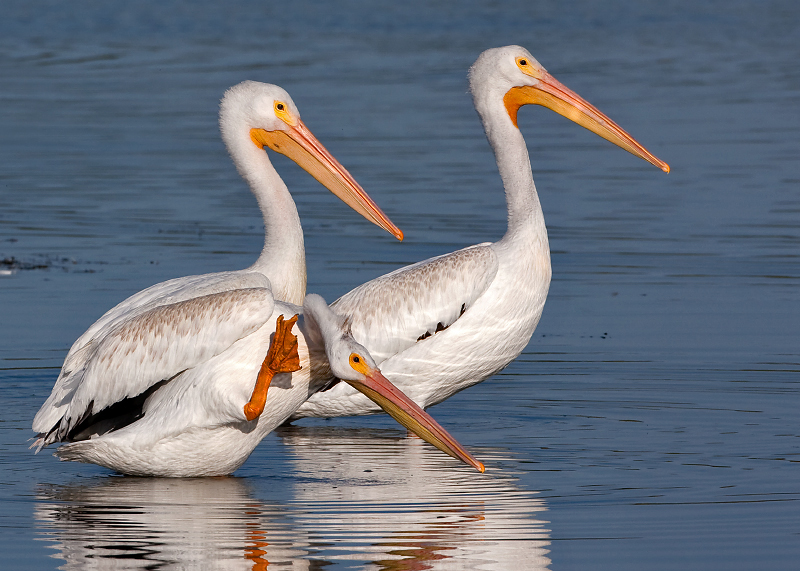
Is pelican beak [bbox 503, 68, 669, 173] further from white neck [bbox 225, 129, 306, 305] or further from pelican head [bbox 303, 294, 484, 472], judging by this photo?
pelican head [bbox 303, 294, 484, 472]

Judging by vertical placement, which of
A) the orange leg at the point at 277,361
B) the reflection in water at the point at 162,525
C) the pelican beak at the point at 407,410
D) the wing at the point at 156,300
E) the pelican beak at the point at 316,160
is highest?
the pelican beak at the point at 316,160

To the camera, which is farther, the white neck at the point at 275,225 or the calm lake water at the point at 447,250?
the white neck at the point at 275,225

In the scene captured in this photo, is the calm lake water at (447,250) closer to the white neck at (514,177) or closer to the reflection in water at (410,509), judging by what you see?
the reflection in water at (410,509)

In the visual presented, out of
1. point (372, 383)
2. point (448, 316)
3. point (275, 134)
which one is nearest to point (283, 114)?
point (275, 134)

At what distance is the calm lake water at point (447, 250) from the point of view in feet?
16.5

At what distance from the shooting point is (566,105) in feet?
25.0

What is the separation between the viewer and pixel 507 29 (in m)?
24.2

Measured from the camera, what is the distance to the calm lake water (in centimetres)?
504

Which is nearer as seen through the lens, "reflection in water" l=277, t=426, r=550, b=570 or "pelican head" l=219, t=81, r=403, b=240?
"reflection in water" l=277, t=426, r=550, b=570

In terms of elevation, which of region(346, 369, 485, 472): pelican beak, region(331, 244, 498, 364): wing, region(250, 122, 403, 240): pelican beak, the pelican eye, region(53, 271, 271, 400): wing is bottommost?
region(346, 369, 485, 472): pelican beak

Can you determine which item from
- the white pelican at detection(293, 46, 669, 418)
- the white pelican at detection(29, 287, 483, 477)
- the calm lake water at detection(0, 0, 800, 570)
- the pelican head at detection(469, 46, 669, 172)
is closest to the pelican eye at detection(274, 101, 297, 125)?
the white pelican at detection(293, 46, 669, 418)

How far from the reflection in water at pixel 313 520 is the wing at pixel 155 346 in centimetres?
33

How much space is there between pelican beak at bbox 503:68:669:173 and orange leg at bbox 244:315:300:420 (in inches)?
93.0

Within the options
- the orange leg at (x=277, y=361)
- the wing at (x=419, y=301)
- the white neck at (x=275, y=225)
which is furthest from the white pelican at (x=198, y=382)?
the wing at (x=419, y=301)
